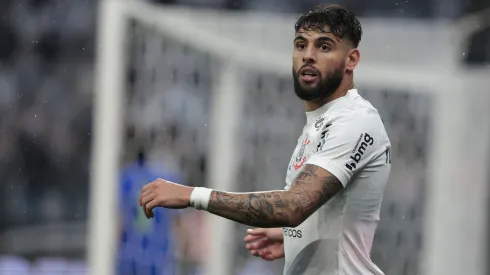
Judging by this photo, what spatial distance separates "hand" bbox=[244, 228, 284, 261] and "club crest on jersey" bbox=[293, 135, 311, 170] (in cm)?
57

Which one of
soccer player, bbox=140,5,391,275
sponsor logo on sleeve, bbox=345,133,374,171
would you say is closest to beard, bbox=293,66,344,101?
soccer player, bbox=140,5,391,275

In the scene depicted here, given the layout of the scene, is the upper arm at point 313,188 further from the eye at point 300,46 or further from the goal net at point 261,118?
the goal net at point 261,118

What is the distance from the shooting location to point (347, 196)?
3.67 metres

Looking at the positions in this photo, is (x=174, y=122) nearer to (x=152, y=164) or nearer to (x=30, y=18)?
(x=152, y=164)

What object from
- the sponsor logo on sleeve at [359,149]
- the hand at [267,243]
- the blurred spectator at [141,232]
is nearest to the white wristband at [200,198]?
the sponsor logo on sleeve at [359,149]

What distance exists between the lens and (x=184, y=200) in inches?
134

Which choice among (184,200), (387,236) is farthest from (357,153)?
(387,236)

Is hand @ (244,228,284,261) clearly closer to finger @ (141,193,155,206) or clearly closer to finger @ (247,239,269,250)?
finger @ (247,239,269,250)

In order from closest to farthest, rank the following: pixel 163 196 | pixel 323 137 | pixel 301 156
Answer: pixel 163 196 < pixel 323 137 < pixel 301 156

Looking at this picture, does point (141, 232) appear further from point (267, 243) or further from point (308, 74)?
point (308, 74)

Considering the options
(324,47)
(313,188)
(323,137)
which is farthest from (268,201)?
(324,47)

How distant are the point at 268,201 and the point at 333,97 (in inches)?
21.1

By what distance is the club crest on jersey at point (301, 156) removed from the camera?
373cm

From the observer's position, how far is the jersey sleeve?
3.53 m
